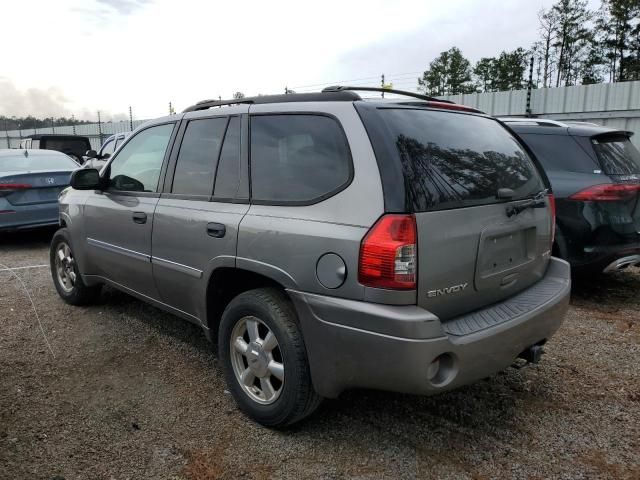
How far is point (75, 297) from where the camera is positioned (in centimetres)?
491

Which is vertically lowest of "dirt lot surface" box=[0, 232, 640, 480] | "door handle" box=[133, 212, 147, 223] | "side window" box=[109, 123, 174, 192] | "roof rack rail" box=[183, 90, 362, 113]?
"dirt lot surface" box=[0, 232, 640, 480]

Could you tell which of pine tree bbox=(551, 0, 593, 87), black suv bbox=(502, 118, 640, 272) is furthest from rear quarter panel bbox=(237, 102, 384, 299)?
pine tree bbox=(551, 0, 593, 87)

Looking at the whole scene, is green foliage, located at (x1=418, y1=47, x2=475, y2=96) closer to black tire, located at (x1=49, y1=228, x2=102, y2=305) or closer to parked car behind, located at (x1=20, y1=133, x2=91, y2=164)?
parked car behind, located at (x1=20, y1=133, x2=91, y2=164)

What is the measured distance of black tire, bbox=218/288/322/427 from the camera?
8.54 ft

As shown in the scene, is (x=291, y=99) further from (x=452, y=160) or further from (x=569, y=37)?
(x=569, y=37)

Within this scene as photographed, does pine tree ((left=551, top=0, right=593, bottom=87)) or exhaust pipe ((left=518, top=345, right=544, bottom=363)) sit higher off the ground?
pine tree ((left=551, top=0, right=593, bottom=87))

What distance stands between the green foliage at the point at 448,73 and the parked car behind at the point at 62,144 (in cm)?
3152

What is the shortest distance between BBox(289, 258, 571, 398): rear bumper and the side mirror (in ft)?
7.98

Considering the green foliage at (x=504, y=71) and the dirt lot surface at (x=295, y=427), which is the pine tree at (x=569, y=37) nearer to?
the green foliage at (x=504, y=71)

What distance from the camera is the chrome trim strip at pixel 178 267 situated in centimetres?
319

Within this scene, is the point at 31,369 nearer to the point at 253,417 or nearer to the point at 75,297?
the point at 75,297

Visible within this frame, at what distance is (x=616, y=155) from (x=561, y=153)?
483mm

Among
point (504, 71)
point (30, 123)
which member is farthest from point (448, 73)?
point (30, 123)

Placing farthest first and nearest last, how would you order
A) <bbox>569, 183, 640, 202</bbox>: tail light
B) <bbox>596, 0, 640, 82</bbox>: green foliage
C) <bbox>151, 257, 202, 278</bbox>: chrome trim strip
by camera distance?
<bbox>596, 0, 640, 82</bbox>: green foliage < <bbox>569, 183, 640, 202</bbox>: tail light < <bbox>151, 257, 202, 278</bbox>: chrome trim strip
